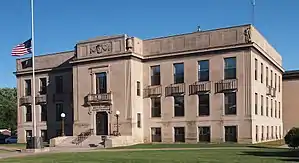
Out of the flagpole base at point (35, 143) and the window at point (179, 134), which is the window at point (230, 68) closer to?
the window at point (179, 134)

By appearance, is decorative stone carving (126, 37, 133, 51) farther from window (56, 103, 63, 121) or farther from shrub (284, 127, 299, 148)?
shrub (284, 127, 299, 148)

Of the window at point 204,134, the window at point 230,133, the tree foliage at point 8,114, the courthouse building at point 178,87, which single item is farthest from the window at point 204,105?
the tree foliage at point 8,114

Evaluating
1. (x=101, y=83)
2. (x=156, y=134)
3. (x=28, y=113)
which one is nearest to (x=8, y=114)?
(x=28, y=113)

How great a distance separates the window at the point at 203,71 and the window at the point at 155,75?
4843mm

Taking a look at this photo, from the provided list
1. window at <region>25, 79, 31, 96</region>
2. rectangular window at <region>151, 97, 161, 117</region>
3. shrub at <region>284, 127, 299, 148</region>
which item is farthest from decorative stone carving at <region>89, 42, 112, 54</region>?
shrub at <region>284, 127, 299, 148</region>

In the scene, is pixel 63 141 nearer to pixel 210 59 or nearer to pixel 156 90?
pixel 156 90

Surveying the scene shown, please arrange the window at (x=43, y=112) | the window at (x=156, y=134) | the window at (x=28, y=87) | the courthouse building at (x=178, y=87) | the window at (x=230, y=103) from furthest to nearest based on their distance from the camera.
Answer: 1. the window at (x=28, y=87)
2. the window at (x=43, y=112)
3. the window at (x=156, y=134)
4. the window at (x=230, y=103)
5. the courthouse building at (x=178, y=87)

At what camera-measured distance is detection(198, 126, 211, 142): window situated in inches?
1663

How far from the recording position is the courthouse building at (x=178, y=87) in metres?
40.9

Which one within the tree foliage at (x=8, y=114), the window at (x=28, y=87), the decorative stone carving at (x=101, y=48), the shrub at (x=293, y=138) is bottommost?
the tree foliage at (x=8, y=114)

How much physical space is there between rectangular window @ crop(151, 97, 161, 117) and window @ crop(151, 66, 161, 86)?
1.72 m

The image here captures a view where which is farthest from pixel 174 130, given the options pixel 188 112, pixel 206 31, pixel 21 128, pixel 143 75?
pixel 21 128

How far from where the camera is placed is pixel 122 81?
45.1 meters

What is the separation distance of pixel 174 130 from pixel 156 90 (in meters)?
4.67
